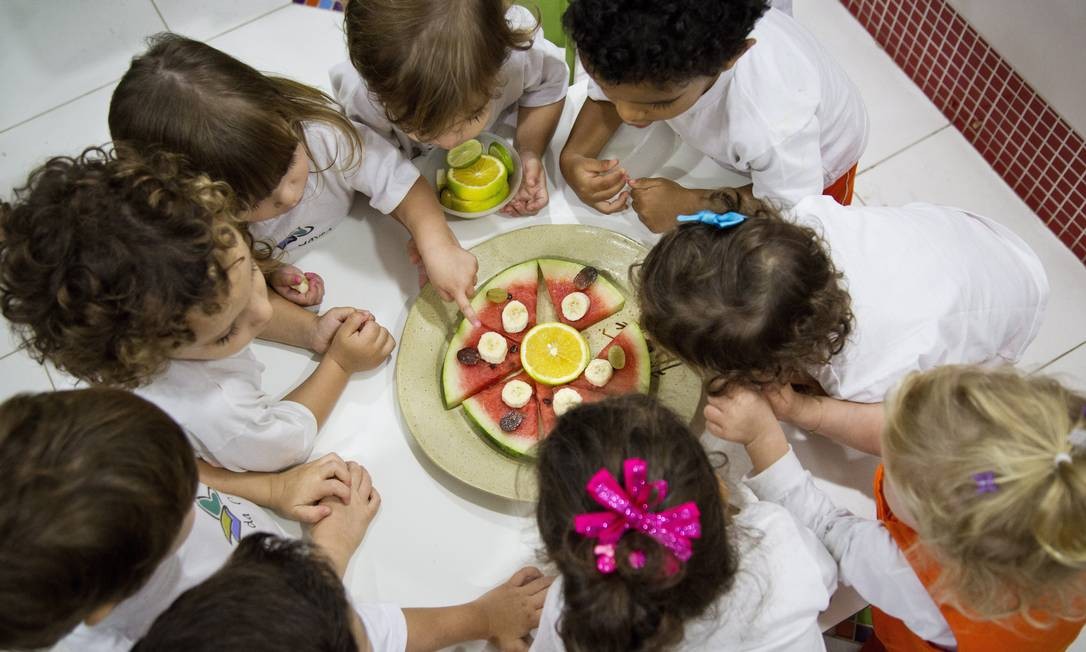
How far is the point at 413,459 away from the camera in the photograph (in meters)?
1.44

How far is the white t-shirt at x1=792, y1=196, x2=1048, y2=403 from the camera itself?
1.31 meters

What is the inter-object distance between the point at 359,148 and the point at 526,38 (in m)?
0.38

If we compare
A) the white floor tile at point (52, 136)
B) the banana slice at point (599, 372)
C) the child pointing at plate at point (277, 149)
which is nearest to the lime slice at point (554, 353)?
the banana slice at point (599, 372)

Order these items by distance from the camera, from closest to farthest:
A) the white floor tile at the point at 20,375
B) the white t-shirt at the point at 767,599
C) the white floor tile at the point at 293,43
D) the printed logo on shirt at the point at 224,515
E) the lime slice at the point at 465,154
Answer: the white t-shirt at the point at 767,599
the printed logo on shirt at the point at 224,515
the lime slice at the point at 465,154
the white floor tile at the point at 20,375
the white floor tile at the point at 293,43

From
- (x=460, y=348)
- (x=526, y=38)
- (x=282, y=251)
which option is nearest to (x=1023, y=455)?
(x=460, y=348)

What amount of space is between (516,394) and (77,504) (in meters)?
0.71

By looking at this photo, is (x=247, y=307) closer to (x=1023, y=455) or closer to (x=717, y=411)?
(x=717, y=411)

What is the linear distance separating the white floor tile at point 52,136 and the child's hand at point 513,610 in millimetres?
1686

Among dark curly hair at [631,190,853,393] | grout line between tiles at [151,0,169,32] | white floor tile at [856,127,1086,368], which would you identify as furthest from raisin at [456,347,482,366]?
grout line between tiles at [151,0,169,32]

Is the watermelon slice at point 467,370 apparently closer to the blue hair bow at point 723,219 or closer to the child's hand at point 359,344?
the child's hand at point 359,344

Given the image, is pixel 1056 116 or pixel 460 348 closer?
pixel 460 348

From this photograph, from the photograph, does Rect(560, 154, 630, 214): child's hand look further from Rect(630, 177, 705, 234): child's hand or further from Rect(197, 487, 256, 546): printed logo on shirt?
Rect(197, 487, 256, 546): printed logo on shirt

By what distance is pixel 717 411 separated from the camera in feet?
4.28

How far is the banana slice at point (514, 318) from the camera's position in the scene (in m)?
1.49
